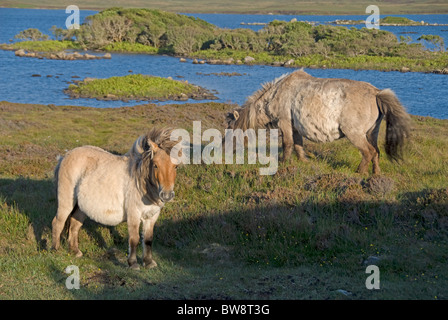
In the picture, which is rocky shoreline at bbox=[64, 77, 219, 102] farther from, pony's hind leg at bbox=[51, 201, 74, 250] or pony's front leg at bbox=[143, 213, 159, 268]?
pony's front leg at bbox=[143, 213, 159, 268]

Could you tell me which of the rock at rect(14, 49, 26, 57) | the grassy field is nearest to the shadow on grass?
the grassy field

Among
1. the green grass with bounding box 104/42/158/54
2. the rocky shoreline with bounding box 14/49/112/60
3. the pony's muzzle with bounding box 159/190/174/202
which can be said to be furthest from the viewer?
the green grass with bounding box 104/42/158/54

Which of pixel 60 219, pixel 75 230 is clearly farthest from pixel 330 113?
pixel 60 219

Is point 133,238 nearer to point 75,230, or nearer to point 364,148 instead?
point 75,230

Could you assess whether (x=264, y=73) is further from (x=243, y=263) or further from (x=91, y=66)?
(x=243, y=263)

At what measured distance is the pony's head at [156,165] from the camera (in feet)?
22.4

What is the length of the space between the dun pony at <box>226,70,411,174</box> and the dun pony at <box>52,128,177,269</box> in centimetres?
523

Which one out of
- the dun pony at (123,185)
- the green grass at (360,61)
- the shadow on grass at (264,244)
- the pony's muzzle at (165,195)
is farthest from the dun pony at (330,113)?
the green grass at (360,61)

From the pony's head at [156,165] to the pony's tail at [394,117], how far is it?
5.76 m

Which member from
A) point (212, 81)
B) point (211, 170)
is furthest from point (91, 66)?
point (211, 170)

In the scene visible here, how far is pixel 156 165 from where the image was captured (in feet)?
23.0

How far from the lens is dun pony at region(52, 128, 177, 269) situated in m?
7.21

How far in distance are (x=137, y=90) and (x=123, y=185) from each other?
40.0 m

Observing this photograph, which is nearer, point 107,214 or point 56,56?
point 107,214
